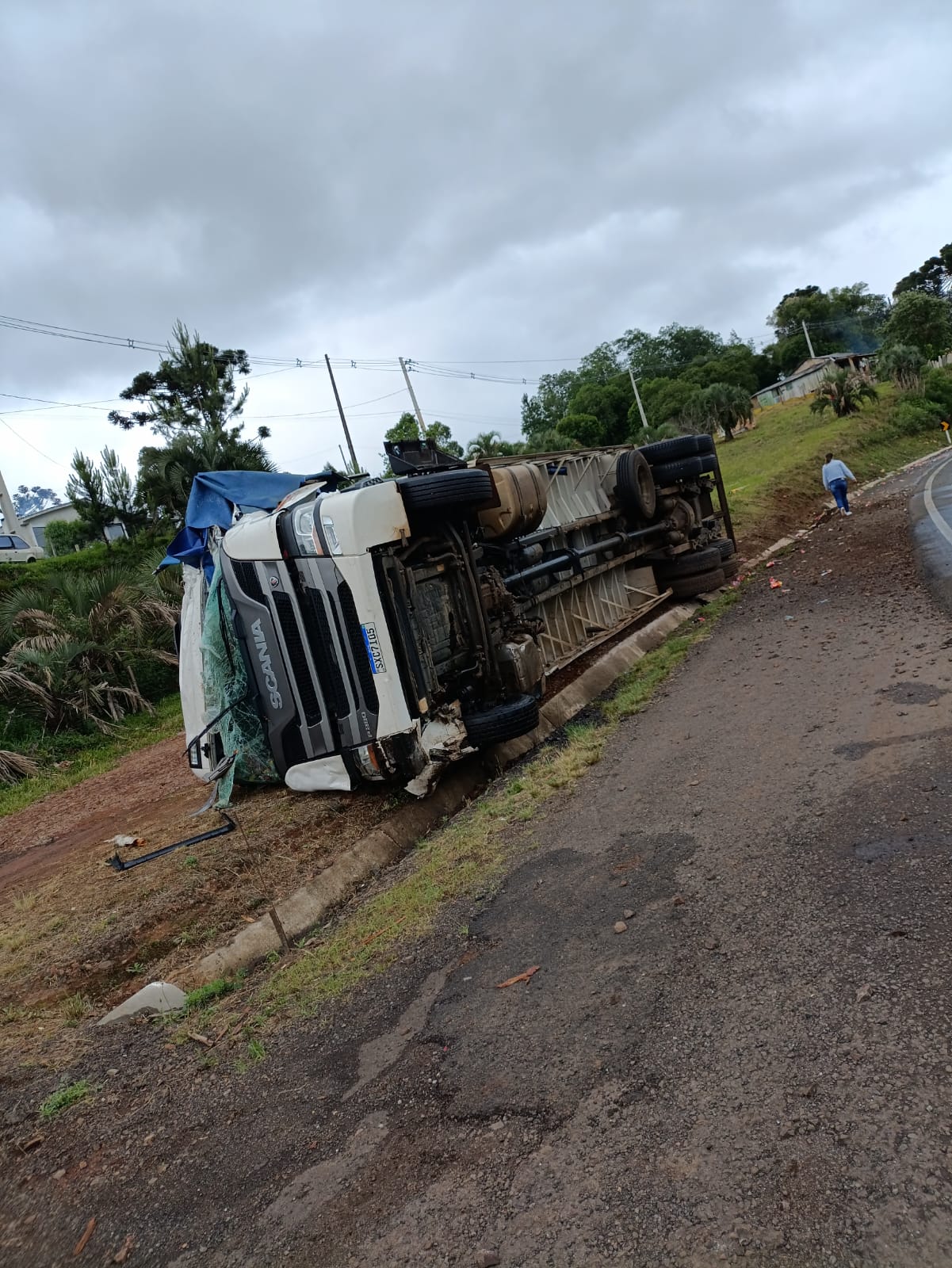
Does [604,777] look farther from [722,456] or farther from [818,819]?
[722,456]

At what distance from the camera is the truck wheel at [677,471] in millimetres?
12602

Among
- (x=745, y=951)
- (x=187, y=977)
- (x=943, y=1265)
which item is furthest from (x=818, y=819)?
(x=187, y=977)

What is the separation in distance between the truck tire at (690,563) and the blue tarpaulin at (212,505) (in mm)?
6177

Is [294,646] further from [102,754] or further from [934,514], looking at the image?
[934,514]

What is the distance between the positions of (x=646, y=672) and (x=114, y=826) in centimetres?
555

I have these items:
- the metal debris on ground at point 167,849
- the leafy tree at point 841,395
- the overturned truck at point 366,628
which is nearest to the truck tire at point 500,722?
the overturned truck at point 366,628

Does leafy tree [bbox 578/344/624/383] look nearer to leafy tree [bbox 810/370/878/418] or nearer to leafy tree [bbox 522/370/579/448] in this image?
leafy tree [bbox 522/370/579/448]

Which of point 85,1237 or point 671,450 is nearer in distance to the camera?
point 85,1237

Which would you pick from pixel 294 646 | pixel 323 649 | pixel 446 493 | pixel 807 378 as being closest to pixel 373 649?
pixel 323 649

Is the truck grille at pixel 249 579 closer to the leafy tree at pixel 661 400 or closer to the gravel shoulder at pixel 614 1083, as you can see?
the gravel shoulder at pixel 614 1083

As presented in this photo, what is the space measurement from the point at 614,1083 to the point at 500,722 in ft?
13.5

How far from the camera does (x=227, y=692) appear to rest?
7.25 m

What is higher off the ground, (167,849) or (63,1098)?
(167,849)

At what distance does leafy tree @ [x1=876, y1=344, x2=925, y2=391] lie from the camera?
127 ft
